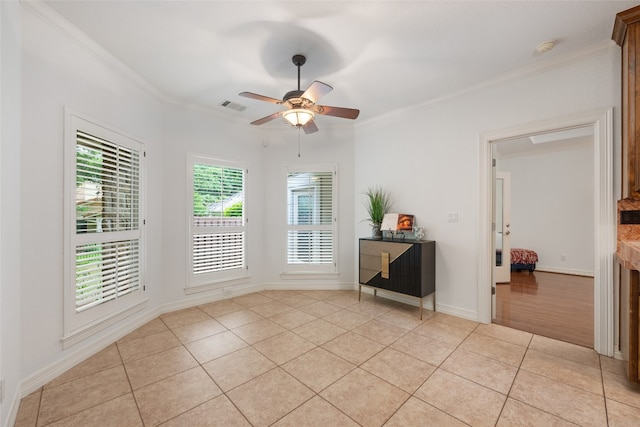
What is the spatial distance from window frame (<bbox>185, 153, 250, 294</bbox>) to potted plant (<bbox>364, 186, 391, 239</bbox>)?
196cm

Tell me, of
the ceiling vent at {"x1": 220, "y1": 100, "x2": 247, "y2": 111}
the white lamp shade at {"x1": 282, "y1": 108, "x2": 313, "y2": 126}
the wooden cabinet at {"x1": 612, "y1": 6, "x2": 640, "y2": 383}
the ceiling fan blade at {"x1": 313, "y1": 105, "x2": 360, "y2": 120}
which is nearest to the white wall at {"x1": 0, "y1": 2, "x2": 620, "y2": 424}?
the wooden cabinet at {"x1": 612, "y1": 6, "x2": 640, "y2": 383}

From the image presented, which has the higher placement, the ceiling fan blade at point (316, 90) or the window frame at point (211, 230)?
the ceiling fan blade at point (316, 90)

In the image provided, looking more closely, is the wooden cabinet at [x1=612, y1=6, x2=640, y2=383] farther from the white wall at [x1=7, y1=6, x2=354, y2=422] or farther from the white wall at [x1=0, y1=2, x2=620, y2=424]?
the white wall at [x1=7, y1=6, x2=354, y2=422]

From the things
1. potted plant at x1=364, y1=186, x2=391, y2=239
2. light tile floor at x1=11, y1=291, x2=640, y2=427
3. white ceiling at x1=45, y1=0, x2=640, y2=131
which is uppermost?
white ceiling at x1=45, y1=0, x2=640, y2=131

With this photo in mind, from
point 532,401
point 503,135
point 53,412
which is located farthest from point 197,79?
point 532,401

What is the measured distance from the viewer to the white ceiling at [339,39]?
1.96m

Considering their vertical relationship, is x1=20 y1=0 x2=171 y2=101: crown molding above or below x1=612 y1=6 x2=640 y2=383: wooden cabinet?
above

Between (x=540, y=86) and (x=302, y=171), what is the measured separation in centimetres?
311

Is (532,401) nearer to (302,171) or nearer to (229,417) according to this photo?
(229,417)

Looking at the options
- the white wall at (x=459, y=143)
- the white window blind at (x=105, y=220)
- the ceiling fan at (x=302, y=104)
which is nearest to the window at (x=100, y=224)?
the white window blind at (x=105, y=220)

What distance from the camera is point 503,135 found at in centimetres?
291

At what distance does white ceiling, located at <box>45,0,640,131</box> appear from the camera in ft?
6.42

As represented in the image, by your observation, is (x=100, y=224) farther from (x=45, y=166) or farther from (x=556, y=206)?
(x=556, y=206)

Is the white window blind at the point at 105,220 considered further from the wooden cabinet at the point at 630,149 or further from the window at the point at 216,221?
the wooden cabinet at the point at 630,149
